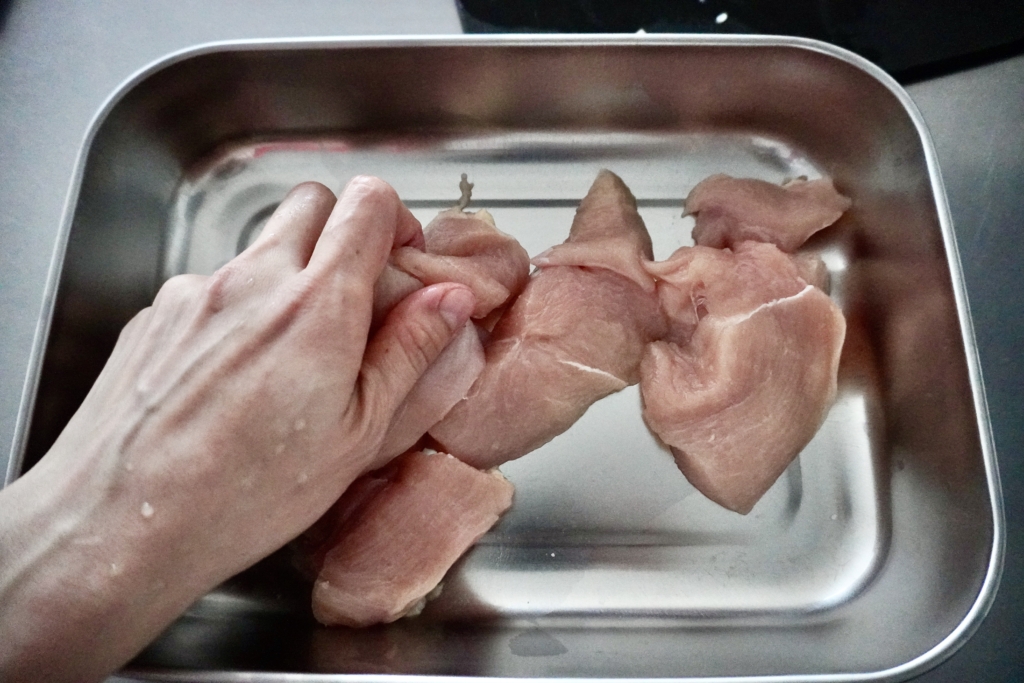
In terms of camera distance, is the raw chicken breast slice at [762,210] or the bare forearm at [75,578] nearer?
the bare forearm at [75,578]

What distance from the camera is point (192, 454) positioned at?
0.95 meters

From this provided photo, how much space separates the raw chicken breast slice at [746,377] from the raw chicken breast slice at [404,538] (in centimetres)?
40

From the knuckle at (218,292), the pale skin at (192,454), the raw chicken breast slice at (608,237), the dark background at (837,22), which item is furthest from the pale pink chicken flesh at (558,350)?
the dark background at (837,22)

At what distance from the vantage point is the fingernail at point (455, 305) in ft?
3.74

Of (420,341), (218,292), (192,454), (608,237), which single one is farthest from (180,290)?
(608,237)

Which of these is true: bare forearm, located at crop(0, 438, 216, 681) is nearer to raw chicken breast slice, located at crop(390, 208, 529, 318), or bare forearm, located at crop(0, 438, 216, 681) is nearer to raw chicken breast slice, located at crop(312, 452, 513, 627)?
raw chicken breast slice, located at crop(312, 452, 513, 627)

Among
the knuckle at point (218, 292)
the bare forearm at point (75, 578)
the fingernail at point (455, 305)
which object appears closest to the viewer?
the bare forearm at point (75, 578)

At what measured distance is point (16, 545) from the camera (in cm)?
96

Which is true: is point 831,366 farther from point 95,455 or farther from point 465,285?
point 95,455

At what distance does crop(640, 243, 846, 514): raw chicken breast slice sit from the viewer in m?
1.28

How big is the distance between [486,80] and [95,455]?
43.5 inches

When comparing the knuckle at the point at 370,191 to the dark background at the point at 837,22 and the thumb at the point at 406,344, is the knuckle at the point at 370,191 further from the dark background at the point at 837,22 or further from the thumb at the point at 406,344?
the dark background at the point at 837,22

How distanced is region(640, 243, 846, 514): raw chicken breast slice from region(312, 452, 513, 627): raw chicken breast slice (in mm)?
400

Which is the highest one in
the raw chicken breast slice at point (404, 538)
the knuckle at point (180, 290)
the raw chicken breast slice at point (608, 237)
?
the knuckle at point (180, 290)
